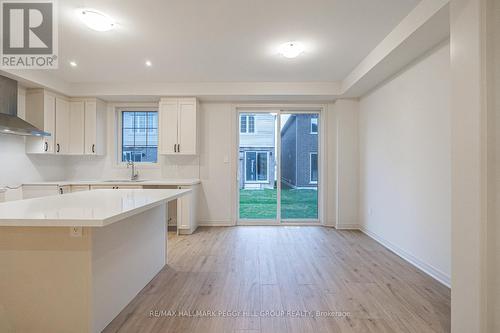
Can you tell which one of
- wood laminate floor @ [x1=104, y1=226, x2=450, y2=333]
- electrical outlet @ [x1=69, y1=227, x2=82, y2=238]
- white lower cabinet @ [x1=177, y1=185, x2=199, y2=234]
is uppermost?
electrical outlet @ [x1=69, y1=227, x2=82, y2=238]

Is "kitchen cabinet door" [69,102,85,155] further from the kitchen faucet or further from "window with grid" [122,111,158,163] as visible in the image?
the kitchen faucet

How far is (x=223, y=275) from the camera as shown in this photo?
2.56 meters

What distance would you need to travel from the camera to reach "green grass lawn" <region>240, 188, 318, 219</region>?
16.2 ft

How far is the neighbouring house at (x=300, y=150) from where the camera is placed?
16.1ft

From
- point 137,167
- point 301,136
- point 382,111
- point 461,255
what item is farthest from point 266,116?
point 461,255

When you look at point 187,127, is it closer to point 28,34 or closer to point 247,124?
point 247,124

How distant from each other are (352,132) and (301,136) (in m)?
0.95

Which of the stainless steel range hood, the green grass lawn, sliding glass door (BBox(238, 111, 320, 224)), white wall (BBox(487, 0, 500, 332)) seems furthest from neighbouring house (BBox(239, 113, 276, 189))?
white wall (BBox(487, 0, 500, 332))

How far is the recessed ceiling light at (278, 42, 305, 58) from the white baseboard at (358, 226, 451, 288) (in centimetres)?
277

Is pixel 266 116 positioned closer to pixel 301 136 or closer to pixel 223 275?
pixel 301 136

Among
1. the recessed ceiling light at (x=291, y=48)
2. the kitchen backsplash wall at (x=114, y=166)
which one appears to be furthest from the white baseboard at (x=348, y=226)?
the recessed ceiling light at (x=291, y=48)

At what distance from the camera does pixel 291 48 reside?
292cm

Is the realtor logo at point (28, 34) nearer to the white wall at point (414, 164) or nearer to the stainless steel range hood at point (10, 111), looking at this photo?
the stainless steel range hood at point (10, 111)

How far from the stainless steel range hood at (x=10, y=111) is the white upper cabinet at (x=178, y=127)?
68.2 inches
